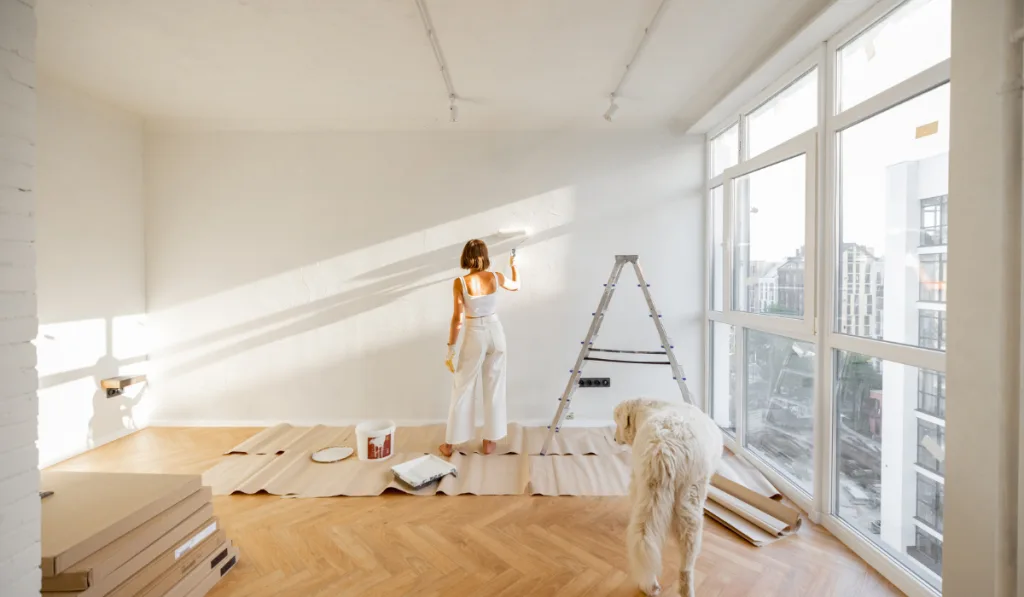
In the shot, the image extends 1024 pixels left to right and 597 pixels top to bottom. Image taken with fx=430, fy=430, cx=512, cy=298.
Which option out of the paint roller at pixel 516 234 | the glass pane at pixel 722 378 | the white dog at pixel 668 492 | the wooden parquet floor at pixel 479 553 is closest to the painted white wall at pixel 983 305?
the wooden parquet floor at pixel 479 553

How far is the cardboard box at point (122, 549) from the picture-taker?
1.48 m

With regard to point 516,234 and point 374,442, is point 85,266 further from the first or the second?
point 516,234

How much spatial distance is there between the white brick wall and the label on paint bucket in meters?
1.99

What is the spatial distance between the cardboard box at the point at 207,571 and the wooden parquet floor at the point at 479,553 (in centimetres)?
6

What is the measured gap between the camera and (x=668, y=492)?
1.71 m

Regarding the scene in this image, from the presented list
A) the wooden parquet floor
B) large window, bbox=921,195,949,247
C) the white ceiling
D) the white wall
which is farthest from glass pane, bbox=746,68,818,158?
the wooden parquet floor

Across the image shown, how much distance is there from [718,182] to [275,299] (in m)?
4.25

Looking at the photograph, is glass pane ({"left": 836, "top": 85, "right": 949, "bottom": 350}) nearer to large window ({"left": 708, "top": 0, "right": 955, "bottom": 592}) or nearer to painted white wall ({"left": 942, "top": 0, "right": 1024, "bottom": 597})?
large window ({"left": 708, "top": 0, "right": 955, "bottom": 592})

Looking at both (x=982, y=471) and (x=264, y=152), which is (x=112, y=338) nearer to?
(x=264, y=152)

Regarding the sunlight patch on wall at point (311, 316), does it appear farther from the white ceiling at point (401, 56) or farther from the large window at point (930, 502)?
the large window at point (930, 502)

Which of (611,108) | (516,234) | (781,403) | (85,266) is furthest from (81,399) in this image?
(781,403)

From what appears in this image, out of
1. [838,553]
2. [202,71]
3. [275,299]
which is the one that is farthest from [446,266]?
[838,553]

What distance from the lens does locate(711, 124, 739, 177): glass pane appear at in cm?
358

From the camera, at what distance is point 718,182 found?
379 cm
